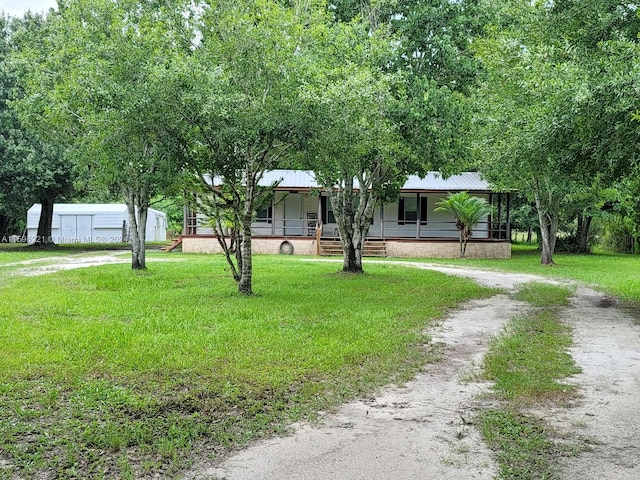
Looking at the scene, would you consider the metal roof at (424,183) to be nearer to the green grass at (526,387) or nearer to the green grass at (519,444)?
the green grass at (526,387)

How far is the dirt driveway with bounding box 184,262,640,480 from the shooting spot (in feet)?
10.9

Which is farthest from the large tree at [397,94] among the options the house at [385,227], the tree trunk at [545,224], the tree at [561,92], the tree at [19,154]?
the tree at [19,154]

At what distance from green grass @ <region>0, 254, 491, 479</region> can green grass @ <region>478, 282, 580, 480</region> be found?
2.91 feet

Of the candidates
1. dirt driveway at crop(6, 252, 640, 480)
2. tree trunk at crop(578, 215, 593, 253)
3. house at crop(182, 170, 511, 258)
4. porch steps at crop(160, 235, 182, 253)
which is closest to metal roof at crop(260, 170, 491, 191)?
house at crop(182, 170, 511, 258)

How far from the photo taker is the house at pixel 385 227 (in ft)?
82.9

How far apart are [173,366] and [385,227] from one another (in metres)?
22.3

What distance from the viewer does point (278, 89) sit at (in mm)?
9023

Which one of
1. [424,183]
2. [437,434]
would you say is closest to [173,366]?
[437,434]

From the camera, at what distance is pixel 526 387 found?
5000mm

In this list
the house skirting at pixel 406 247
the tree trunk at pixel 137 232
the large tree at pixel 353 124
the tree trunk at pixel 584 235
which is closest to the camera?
the large tree at pixel 353 124

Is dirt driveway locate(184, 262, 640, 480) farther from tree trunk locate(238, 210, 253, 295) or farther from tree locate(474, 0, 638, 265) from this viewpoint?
tree trunk locate(238, 210, 253, 295)

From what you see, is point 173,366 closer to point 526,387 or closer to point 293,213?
point 526,387

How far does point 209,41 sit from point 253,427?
7.06m

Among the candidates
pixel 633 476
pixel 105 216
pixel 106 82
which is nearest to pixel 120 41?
pixel 106 82
